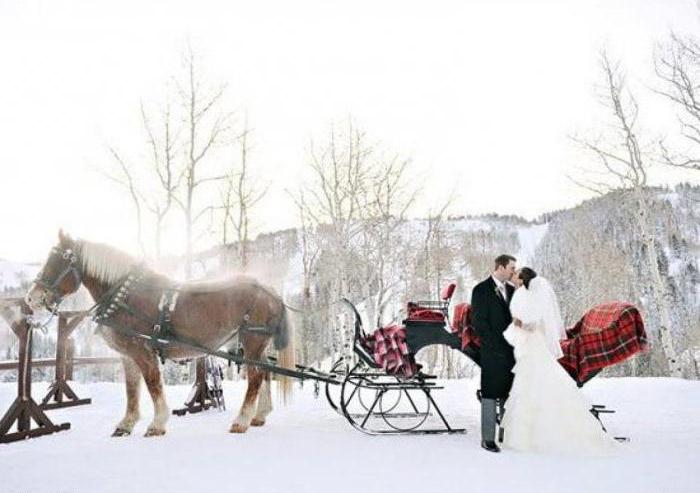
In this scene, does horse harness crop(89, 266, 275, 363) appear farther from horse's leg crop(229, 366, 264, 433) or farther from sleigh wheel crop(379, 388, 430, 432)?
sleigh wheel crop(379, 388, 430, 432)

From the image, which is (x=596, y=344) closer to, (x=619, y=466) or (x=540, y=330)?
(x=540, y=330)

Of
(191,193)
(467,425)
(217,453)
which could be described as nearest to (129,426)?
(217,453)

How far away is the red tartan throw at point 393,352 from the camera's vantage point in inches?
208

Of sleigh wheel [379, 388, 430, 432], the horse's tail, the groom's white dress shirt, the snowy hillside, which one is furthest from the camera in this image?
the snowy hillside

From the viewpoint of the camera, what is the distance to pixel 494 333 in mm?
4969

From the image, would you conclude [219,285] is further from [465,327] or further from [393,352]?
[465,327]

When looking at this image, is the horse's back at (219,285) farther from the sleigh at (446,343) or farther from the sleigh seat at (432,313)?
the sleigh seat at (432,313)

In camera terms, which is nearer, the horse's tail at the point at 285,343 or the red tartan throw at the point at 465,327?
the red tartan throw at the point at 465,327

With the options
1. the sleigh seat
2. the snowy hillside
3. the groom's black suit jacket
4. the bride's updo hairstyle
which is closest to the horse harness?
the sleigh seat

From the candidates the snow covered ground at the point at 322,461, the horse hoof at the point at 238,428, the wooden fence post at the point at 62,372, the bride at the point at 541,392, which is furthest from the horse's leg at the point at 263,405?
the wooden fence post at the point at 62,372

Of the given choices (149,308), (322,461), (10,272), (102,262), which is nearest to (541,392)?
(322,461)

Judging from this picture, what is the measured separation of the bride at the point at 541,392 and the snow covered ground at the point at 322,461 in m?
0.22

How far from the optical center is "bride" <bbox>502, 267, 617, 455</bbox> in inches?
178

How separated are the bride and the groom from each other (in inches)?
4.1
